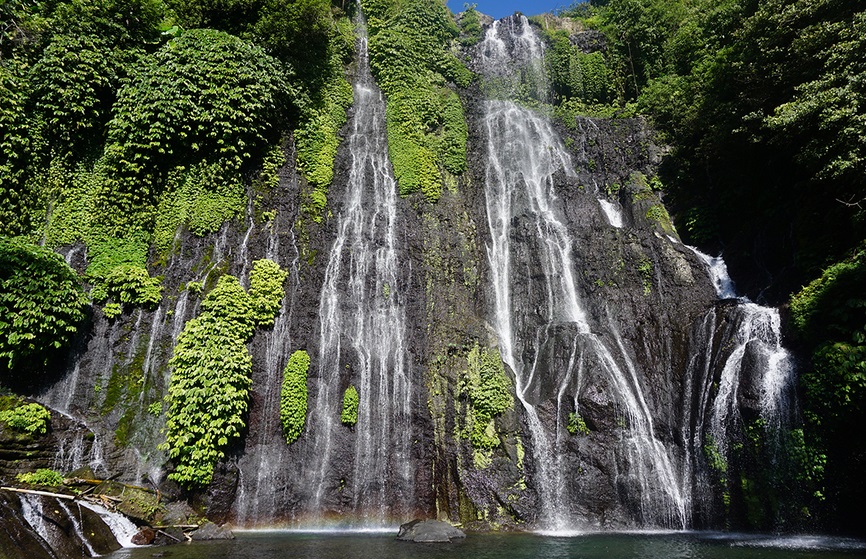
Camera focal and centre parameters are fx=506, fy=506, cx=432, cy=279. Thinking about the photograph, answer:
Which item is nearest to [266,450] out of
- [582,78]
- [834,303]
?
[834,303]

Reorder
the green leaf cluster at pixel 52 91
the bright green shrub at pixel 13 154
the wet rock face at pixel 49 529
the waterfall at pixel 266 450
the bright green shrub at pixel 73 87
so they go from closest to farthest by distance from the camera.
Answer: the wet rock face at pixel 49 529
the waterfall at pixel 266 450
the bright green shrub at pixel 13 154
the green leaf cluster at pixel 52 91
the bright green shrub at pixel 73 87

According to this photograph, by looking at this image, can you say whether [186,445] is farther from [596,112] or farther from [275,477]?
[596,112]

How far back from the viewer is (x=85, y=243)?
15.3m

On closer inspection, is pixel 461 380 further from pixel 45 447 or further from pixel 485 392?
pixel 45 447

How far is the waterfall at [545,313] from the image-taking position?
13445mm

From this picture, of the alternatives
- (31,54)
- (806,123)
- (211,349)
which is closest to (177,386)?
(211,349)

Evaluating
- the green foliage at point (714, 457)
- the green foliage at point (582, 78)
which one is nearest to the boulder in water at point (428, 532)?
the green foliage at point (714, 457)

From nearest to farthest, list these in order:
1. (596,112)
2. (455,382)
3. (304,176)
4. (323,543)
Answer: (323,543), (455,382), (304,176), (596,112)

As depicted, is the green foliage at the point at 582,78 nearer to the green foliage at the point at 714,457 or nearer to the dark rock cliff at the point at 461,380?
Answer: the dark rock cliff at the point at 461,380

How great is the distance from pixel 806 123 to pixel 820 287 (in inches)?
180

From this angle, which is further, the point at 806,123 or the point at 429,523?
the point at 806,123

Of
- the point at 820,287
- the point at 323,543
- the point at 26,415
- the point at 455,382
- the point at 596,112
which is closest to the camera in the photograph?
the point at 323,543

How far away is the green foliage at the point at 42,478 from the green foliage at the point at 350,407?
260 inches

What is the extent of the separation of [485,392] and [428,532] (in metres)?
4.33
